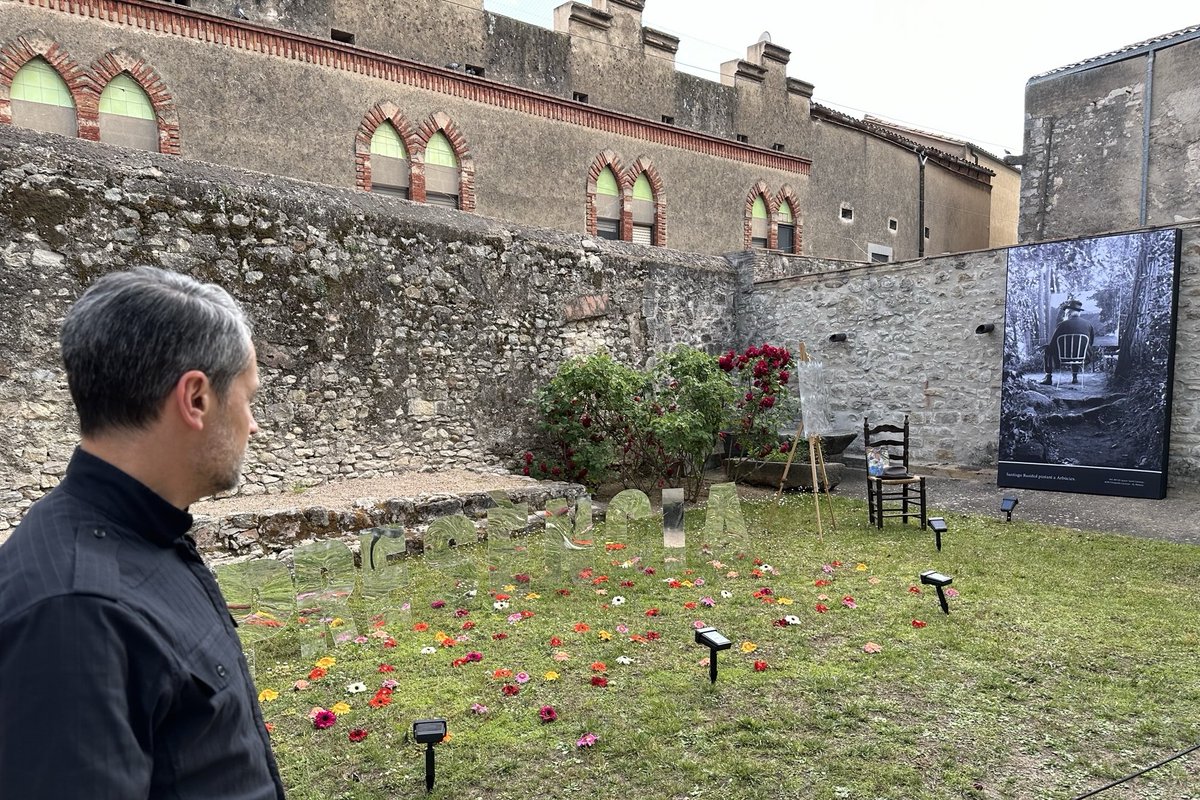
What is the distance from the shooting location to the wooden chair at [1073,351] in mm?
8922

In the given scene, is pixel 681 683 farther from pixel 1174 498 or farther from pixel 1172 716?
pixel 1174 498

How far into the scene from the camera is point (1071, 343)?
9.03 m

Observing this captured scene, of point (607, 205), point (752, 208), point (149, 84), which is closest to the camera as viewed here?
point (149, 84)

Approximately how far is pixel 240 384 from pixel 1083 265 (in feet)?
32.9

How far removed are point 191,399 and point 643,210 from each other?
14884 millimetres

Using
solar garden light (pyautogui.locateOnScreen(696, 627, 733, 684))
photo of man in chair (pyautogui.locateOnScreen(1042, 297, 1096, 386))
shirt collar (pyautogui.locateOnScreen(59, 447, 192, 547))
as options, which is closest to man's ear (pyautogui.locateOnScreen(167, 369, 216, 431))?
shirt collar (pyautogui.locateOnScreen(59, 447, 192, 547))

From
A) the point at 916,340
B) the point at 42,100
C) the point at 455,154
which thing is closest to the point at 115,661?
the point at 916,340

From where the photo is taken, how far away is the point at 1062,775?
10.3 ft

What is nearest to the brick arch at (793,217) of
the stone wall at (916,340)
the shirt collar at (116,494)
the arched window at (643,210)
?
the arched window at (643,210)

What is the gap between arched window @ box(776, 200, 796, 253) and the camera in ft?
59.4

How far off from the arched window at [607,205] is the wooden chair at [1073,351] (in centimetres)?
835

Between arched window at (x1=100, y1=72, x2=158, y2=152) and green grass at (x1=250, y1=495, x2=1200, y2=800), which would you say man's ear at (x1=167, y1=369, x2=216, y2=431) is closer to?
green grass at (x1=250, y1=495, x2=1200, y2=800)

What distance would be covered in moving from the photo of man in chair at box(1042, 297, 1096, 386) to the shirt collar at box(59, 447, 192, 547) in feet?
33.1

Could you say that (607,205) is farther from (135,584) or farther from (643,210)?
(135,584)
